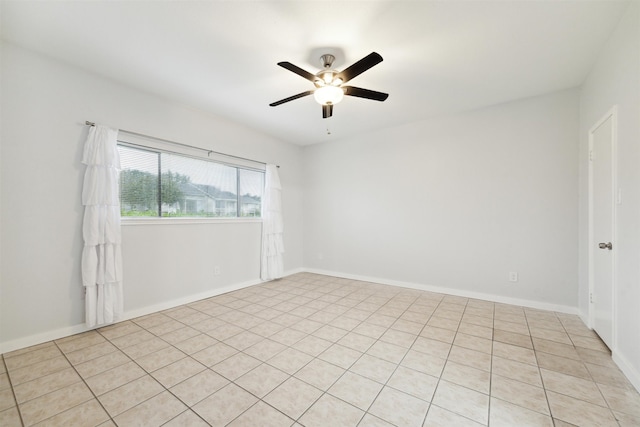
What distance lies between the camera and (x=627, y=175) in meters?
1.82

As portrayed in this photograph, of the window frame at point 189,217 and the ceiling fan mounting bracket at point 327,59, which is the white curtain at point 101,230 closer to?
the window frame at point 189,217

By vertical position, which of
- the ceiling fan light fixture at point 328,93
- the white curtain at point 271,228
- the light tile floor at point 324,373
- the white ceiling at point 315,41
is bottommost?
the light tile floor at point 324,373

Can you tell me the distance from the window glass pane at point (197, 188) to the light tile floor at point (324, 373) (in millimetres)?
1394

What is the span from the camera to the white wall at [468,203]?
9.71 ft

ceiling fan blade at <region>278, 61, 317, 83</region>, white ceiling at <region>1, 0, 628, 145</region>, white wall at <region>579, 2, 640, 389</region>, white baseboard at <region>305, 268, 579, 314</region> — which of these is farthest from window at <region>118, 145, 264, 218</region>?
white wall at <region>579, 2, 640, 389</region>

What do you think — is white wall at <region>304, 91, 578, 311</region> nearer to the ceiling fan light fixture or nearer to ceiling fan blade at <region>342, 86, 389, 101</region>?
ceiling fan blade at <region>342, 86, 389, 101</region>

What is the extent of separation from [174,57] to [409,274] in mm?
4107

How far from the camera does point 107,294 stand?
2.52 metres

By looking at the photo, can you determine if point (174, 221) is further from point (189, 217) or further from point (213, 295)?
point (213, 295)

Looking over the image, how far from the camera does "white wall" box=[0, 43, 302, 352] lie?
6.97 ft

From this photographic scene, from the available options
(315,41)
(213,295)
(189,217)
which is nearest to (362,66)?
(315,41)

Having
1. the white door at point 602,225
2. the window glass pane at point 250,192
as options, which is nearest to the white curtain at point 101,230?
the window glass pane at point 250,192

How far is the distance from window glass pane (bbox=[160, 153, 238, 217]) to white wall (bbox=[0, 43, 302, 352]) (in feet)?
0.88

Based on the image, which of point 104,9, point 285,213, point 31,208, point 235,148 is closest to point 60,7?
point 104,9
